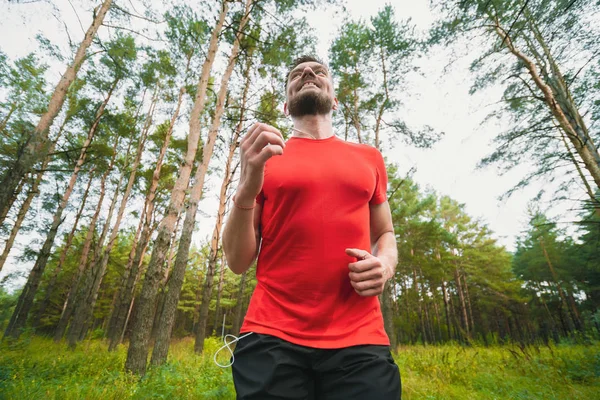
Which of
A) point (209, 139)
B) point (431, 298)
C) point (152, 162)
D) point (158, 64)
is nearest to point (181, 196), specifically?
point (209, 139)

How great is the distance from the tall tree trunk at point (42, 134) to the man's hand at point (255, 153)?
6.37 metres

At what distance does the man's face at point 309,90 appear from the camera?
1.38m

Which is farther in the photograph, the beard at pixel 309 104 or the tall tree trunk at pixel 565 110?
the tall tree trunk at pixel 565 110

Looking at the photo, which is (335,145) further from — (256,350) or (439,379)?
(439,379)

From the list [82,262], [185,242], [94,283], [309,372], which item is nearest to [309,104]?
[309,372]

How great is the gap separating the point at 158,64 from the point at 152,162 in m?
7.05

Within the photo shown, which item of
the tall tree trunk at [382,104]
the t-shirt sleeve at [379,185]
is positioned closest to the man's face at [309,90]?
the t-shirt sleeve at [379,185]

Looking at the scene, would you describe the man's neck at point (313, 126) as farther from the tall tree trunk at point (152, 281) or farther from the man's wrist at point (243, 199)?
the tall tree trunk at point (152, 281)

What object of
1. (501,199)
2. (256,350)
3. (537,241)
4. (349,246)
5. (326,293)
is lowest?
(256,350)

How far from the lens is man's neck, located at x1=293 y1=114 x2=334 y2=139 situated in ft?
4.42

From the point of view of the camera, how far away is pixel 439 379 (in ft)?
16.9

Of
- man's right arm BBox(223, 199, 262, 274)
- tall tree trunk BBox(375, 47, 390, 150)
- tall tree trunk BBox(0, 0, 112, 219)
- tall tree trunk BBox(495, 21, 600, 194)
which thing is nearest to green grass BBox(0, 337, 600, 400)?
tall tree trunk BBox(0, 0, 112, 219)

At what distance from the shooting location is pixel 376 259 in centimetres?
87

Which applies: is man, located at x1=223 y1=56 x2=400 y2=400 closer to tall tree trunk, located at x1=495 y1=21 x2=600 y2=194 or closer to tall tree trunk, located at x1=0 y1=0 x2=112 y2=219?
tall tree trunk, located at x1=0 y1=0 x2=112 y2=219
